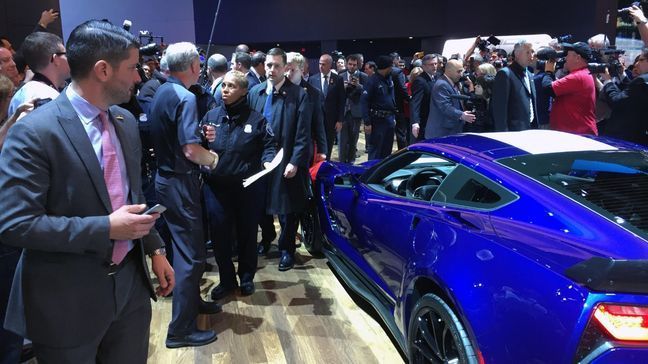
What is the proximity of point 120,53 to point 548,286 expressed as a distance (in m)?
1.64

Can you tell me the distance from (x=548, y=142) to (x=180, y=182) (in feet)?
7.11

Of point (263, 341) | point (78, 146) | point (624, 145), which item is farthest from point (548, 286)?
point (263, 341)

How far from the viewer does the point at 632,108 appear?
4723mm

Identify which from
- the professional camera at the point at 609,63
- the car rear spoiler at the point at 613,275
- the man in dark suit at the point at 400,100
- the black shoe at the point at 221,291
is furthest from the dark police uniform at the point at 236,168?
the man in dark suit at the point at 400,100

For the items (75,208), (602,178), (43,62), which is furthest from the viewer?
(43,62)

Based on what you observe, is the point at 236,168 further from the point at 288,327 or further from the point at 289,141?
the point at 288,327

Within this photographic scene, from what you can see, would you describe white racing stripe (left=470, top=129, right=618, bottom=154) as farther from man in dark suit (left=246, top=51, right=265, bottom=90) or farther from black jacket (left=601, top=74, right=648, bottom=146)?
man in dark suit (left=246, top=51, right=265, bottom=90)

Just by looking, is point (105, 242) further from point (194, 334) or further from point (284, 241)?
point (284, 241)

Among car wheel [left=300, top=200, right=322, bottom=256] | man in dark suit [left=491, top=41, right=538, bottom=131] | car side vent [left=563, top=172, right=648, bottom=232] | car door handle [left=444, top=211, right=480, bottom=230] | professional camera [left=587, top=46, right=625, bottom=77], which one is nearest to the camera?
car side vent [left=563, top=172, right=648, bottom=232]

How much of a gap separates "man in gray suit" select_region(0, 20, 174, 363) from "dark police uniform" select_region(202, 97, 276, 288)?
6.42ft

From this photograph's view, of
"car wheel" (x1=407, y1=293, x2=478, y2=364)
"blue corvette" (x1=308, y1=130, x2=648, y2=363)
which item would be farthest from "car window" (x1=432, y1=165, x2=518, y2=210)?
"car wheel" (x1=407, y1=293, x2=478, y2=364)

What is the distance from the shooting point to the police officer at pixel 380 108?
740cm

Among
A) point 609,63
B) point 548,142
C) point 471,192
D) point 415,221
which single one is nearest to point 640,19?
point 609,63

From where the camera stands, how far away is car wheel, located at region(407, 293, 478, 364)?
2.10 m
